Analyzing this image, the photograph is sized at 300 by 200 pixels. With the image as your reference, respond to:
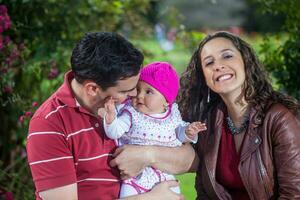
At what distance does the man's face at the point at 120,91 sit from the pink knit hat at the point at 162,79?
0.62ft

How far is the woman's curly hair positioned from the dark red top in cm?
20

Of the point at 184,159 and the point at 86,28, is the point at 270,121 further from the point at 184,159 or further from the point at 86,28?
the point at 86,28

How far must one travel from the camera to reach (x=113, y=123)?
98.8 inches

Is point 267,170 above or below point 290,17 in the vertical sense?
below

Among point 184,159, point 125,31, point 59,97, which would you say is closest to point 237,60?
point 184,159

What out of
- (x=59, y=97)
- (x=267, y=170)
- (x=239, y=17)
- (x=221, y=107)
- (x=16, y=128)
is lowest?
(x=239, y=17)

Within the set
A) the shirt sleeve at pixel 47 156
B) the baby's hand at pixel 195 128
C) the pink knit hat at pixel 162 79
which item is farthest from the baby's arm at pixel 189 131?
the shirt sleeve at pixel 47 156

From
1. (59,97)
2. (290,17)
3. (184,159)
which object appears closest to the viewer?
(59,97)

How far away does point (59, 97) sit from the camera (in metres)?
2.50

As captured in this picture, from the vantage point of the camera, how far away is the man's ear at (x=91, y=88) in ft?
8.04

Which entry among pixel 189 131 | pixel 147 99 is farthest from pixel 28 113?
pixel 189 131

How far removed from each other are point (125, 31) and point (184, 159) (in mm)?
2900

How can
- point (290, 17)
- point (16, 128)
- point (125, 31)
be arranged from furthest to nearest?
point (125, 31), point (16, 128), point (290, 17)

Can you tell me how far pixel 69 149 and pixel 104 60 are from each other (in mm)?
408
